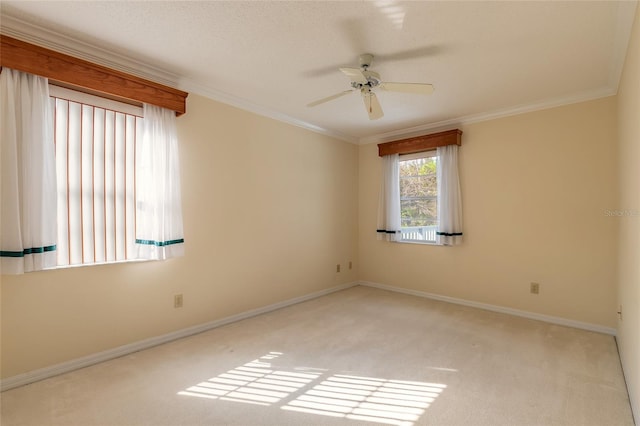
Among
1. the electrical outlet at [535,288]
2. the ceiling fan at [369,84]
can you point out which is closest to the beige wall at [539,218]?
the electrical outlet at [535,288]

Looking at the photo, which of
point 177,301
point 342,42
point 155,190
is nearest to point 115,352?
point 177,301

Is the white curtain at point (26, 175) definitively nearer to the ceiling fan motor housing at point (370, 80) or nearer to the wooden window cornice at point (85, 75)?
the wooden window cornice at point (85, 75)

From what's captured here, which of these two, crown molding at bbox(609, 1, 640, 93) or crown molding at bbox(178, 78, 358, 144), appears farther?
crown molding at bbox(178, 78, 358, 144)

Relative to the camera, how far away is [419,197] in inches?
183

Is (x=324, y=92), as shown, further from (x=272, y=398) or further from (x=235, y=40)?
(x=272, y=398)

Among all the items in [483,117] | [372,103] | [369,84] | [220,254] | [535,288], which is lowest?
[535,288]

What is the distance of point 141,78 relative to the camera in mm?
2676

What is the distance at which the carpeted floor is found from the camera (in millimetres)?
1881

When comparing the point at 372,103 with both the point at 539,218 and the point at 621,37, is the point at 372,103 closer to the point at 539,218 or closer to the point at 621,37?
the point at 621,37

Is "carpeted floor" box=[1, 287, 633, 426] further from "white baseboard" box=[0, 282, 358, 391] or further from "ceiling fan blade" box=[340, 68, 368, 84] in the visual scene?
"ceiling fan blade" box=[340, 68, 368, 84]

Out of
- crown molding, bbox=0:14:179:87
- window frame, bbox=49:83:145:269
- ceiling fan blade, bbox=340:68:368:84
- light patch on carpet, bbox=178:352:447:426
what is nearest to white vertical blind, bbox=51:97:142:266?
window frame, bbox=49:83:145:269

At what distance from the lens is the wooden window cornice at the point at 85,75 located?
2.09 meters

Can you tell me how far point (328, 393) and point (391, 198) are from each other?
3.17 metres

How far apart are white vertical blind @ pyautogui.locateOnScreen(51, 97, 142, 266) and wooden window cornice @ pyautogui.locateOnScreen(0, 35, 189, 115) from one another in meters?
0.19
